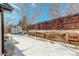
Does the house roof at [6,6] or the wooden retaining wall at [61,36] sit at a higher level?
the house roof at [6,6]

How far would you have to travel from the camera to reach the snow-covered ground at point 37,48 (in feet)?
6.40

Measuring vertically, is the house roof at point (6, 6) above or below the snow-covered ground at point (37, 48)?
above

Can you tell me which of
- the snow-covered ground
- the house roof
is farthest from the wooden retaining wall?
the house roof

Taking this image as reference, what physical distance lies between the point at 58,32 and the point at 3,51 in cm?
70

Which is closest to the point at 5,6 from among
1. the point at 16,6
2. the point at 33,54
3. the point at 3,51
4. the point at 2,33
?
the point at 16,6

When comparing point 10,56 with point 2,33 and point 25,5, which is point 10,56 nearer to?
point 2,33

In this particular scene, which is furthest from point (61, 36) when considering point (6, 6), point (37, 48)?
point (6, 6)

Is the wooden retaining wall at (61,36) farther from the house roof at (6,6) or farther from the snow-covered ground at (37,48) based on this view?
the house roof at (6,6)

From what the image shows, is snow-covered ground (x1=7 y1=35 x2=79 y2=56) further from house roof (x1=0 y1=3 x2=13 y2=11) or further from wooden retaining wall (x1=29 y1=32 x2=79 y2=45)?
house roof (x1=0 y1=3 x2=13 y2=11)

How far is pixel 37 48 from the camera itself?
196cm

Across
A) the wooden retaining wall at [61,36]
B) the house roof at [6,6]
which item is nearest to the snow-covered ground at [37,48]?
the wooden retaining wall at [61,36]

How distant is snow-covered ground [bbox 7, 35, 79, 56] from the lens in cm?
195

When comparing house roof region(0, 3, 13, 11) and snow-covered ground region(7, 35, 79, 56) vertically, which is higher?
house roof region(0, 3, 13, 11)

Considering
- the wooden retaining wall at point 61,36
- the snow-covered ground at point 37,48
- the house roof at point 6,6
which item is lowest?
the snow-covered ground at point 37,48
